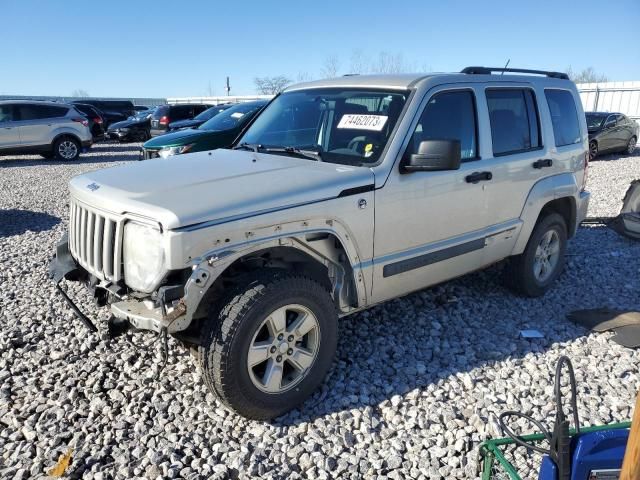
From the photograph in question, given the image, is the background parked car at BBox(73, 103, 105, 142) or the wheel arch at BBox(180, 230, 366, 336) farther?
the background parked car at BBox(73, 103, 105, 142)

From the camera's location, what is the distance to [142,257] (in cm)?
283

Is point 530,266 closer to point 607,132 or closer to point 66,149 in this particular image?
point 607,132

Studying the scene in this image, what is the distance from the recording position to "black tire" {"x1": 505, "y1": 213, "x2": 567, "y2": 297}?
4.88 meters

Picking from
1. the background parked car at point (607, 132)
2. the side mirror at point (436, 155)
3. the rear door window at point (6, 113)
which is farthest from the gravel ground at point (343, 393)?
the background parked car at point (607, 132)

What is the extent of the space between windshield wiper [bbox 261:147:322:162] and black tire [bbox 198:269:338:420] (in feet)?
3.26

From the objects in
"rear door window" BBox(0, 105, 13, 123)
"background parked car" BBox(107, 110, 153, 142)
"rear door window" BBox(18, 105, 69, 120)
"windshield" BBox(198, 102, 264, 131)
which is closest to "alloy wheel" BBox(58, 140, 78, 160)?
"rear door window" BBox(18, 105, 69, 120)

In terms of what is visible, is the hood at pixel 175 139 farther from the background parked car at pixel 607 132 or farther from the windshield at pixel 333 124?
the background parked car at pixel 607 132

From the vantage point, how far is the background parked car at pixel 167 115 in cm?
1855

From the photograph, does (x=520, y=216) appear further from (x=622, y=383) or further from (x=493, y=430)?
(x=493, y=430)

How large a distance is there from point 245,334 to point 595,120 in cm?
1685

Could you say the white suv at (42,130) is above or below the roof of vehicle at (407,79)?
below

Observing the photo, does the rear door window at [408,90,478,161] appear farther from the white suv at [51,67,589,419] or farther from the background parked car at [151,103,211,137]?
the background parked car at [151,103,211,137]

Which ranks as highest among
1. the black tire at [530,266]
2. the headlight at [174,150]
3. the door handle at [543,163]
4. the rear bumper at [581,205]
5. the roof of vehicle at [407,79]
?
the roof of vehicle at [407,79]

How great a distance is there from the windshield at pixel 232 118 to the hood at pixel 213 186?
6.01 metres
